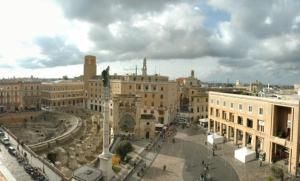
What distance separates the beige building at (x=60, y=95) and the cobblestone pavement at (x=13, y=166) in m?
55.7

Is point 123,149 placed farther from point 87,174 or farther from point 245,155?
point 245,155

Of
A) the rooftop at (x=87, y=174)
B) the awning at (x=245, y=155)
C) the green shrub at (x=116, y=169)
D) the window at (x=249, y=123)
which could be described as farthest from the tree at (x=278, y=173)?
the rooftop at (x=87, y=174)

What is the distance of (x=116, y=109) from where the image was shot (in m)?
50.1

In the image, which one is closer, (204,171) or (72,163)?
(204,171)

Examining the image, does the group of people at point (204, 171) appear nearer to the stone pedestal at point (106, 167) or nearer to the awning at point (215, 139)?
the awning at point (215, 139)

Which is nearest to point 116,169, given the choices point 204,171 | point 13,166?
point 204,171

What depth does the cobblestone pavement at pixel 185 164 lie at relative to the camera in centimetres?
3262

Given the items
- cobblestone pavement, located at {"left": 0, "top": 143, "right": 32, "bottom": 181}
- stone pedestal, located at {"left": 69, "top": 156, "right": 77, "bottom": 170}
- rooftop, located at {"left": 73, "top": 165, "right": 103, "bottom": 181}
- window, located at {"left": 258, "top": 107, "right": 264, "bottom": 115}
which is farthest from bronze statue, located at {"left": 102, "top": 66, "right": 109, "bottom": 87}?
window, located at {"left": 258, "top": 107, "right": 264, "bottom": 115}

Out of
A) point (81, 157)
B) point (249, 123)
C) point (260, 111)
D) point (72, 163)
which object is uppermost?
point (260, 111)

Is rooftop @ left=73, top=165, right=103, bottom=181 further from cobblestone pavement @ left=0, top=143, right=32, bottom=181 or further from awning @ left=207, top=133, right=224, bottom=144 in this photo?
awning @ left=207, top=133, right=224, bottom=144

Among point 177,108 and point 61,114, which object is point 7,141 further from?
point 177,108

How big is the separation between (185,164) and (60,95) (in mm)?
73108

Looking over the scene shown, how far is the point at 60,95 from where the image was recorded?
98188 mm

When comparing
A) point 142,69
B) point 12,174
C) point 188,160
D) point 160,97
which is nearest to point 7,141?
point 12,174
